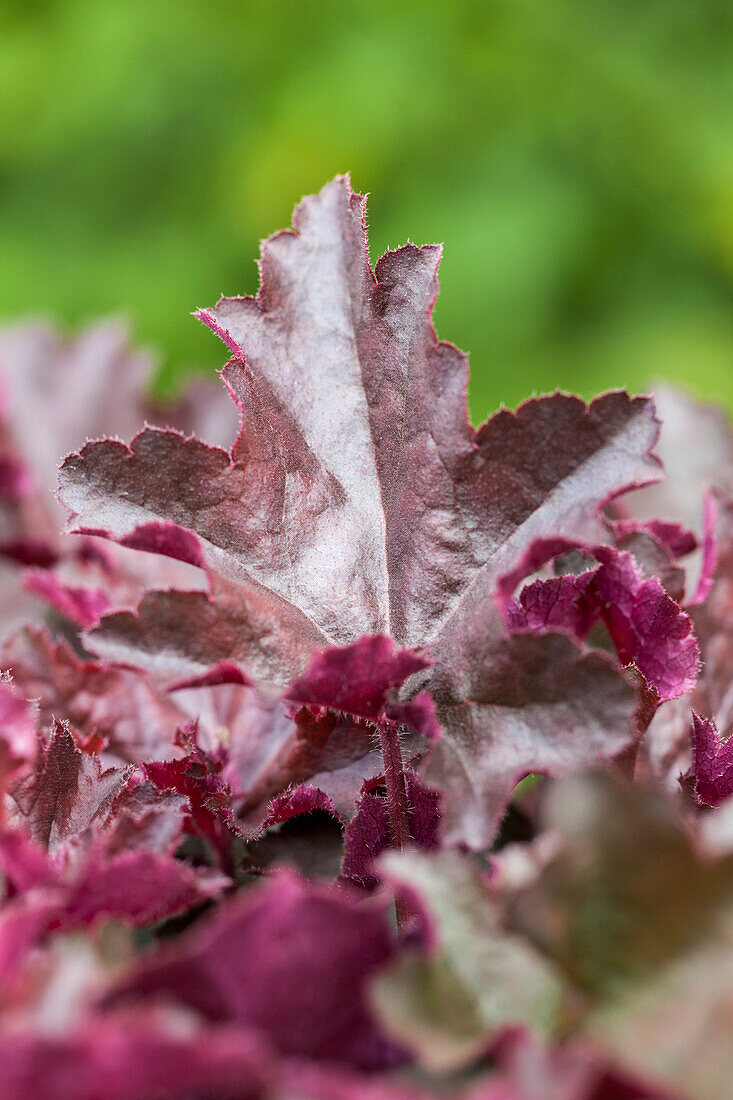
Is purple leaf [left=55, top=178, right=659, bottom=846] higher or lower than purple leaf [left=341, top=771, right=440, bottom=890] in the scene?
higher

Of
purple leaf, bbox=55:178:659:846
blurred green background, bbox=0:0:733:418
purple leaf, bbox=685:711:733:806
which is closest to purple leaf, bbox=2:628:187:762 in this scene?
purple leaf, bbox=55:178:659:846

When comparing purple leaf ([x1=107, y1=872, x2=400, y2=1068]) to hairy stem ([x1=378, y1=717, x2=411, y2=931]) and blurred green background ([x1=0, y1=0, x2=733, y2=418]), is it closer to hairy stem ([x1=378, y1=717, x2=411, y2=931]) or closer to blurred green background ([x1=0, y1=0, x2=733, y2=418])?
hairy stem ([x1=378, y1=717, x2=411, y2=931])

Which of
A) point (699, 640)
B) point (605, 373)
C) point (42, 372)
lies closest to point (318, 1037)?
point (699, 640)

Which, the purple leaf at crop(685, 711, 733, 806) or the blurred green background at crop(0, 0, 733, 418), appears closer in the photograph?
the purple leaf at crop(685, 711, 733, 806)

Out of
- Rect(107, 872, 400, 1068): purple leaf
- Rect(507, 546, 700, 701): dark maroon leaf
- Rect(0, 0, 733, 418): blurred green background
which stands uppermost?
Rect(0, 0, 733, 418): blurred green background

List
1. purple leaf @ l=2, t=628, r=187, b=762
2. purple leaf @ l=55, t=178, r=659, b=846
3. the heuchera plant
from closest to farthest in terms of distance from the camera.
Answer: the heuchera plant < purple leaf @ l=55, t=178, r=659, b=846 < purple leaf @ l=2, t=628, r=187, b=762

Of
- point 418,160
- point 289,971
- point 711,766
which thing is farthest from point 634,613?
point 418,160

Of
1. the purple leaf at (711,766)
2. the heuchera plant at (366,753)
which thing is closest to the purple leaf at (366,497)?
the heuchera plant at (366,753)

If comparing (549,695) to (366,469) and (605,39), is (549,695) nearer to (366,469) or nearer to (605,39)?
(366,469)
